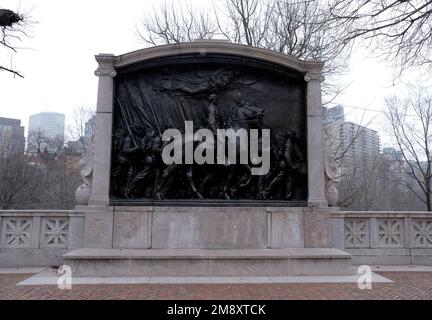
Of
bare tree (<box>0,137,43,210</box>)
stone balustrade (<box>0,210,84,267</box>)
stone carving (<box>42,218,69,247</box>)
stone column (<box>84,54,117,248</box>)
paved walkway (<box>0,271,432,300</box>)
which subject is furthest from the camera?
bare tree (<box>0,137,43,210</box>)

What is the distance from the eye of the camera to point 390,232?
1043 cm

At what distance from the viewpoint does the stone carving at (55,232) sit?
1008 cm

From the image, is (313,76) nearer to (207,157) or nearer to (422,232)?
(207,157)

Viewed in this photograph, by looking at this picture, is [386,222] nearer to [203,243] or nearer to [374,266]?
[374,266]

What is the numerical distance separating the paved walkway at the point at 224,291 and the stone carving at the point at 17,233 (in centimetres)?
197

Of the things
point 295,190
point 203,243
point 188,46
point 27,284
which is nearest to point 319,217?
point 295,190

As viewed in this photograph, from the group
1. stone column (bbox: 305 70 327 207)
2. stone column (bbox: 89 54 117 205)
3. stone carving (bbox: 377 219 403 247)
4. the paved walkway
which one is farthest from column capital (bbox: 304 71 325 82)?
the paved walkway

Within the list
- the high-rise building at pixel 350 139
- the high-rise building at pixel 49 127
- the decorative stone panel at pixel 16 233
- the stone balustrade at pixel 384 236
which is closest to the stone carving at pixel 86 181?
the decorative stone panel at pixel 16 233

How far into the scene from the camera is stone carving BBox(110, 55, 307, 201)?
33.7 ft

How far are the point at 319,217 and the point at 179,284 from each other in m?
4.42
